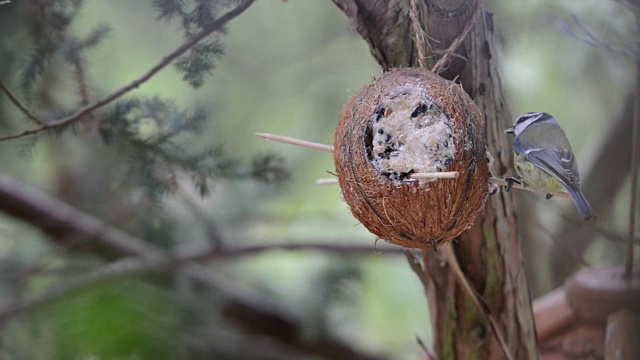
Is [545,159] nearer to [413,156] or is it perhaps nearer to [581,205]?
[581,205]

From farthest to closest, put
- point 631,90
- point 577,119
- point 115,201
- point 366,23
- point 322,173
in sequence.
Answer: point 322,173 < point 577,119 < point 115,201 < point 631,90 < point 366,23

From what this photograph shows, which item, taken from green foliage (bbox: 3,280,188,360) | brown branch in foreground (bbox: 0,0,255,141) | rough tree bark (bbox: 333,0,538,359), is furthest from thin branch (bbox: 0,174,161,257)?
rough tree bark (bbox: 333,0,538,359)

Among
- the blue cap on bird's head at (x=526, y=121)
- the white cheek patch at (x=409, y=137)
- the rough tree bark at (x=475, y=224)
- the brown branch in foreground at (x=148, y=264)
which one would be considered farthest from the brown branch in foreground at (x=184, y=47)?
the brown branch in foreground at (x=148, y=264)

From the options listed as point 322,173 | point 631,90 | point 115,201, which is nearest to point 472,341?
point 631,90

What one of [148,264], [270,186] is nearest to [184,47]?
[148,264]

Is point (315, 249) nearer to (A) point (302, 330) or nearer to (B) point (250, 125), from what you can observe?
(A) point (302, 330)

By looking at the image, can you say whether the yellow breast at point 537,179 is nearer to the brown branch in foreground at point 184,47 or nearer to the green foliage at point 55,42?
the brown branch in foreground at point 184,47
